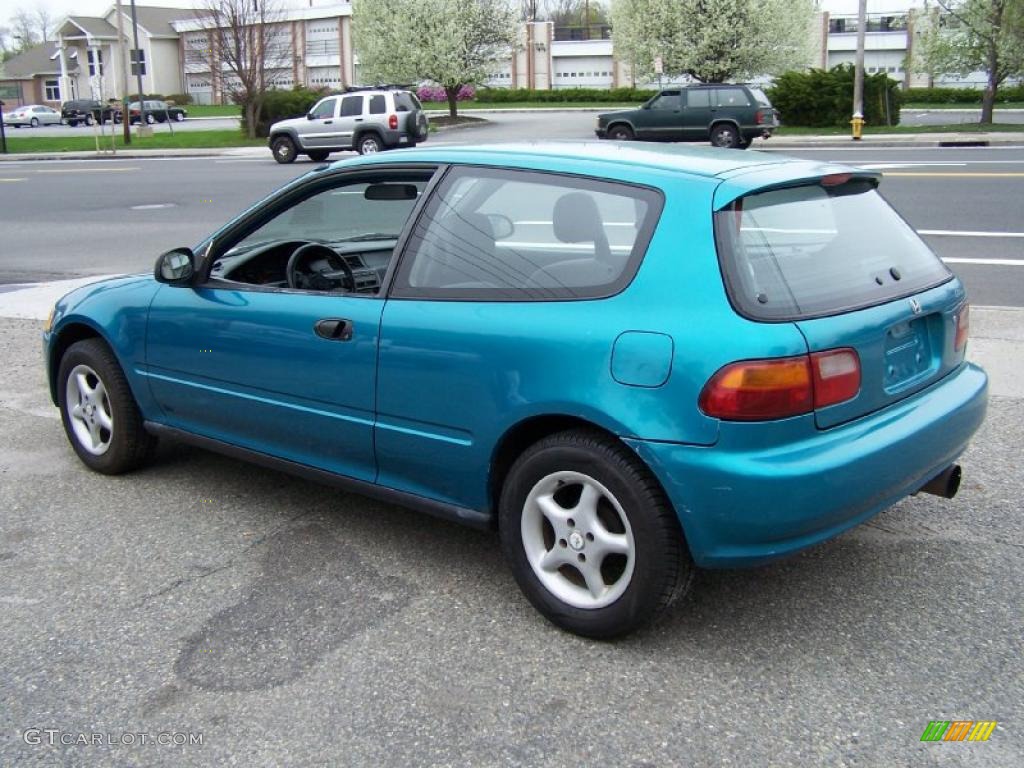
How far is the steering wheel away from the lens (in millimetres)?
4441

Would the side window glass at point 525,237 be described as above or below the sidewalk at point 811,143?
below

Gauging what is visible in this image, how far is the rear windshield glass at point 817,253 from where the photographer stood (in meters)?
3.27

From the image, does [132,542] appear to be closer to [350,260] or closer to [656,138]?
[350,260]

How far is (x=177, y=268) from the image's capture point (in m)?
4.63

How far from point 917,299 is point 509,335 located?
1418mm

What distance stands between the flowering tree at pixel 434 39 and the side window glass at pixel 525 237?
4841 cm

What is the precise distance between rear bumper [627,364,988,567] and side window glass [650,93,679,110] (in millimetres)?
27560

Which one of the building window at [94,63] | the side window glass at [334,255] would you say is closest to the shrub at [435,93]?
the building window at [94,63]

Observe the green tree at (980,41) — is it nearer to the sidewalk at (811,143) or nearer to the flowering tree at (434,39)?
the sidewalk at (811,143)

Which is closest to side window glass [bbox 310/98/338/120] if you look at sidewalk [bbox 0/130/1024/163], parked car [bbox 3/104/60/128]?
sidewalk [bbox 0/130/1024/163]

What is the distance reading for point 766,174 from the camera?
3598 mm

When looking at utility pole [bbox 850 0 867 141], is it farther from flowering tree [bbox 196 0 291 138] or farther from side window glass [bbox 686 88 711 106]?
flowering tree [bbox 196 0 291 138]

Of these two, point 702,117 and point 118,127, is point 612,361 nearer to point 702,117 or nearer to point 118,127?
point 702,117

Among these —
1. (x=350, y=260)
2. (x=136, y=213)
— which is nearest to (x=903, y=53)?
(x=136, y=213)
